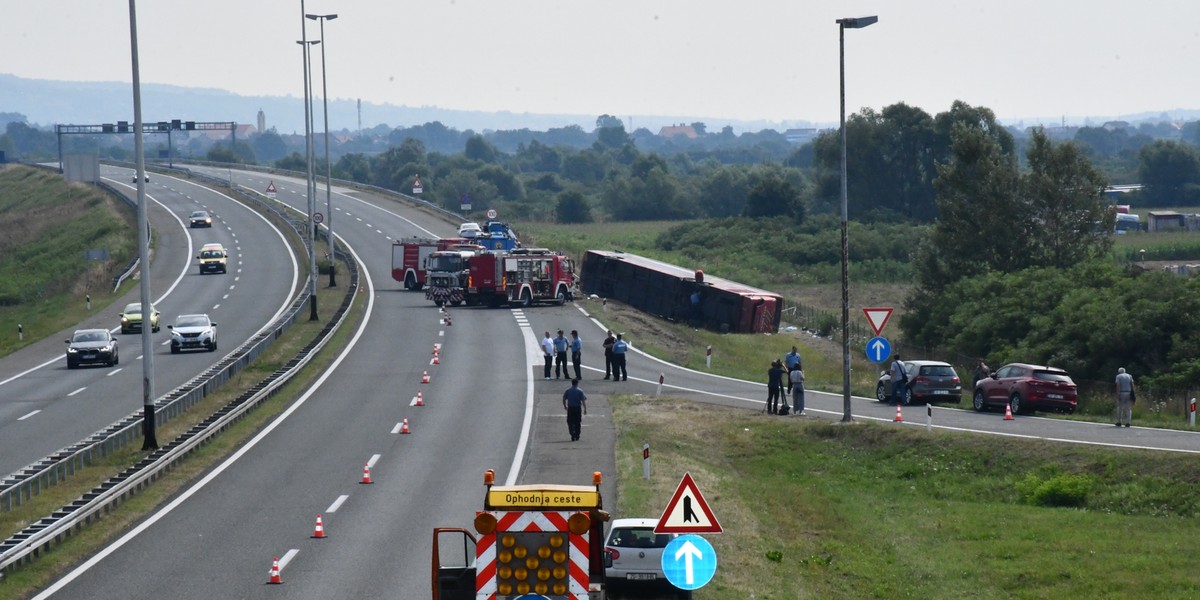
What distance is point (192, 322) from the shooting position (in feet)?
179

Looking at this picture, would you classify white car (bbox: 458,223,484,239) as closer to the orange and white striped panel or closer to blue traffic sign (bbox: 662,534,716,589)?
blue traffic sign (bbox: 662,534,716,589)

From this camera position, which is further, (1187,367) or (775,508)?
(1187,367)

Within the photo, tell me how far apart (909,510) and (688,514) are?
47.6ft

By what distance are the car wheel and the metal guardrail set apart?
20656mm

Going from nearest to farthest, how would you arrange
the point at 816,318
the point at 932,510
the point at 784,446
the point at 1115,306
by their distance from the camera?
the point at 932,510 < the point at 784,446 < the point at 1115,306 < the point at 816,318

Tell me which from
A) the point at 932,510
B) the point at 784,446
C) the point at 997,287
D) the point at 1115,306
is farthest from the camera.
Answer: the point at 997,287

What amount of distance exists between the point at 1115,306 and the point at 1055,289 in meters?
6.56

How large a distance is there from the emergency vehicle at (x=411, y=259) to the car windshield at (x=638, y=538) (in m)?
53.0

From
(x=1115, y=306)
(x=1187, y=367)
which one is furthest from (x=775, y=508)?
(x=1115, y=306)

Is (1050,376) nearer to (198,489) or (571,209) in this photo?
(198,489)

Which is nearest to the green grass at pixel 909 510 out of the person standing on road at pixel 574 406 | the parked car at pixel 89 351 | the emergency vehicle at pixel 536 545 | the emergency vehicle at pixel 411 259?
the person standing on road at pixel 574 406

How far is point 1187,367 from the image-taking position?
41781mm

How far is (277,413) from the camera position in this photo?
38.2 m

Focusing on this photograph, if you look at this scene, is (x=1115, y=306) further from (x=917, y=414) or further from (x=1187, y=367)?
(x=917, y=414)
